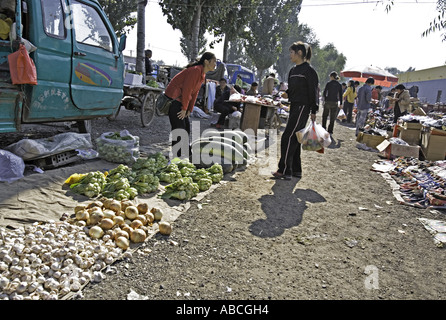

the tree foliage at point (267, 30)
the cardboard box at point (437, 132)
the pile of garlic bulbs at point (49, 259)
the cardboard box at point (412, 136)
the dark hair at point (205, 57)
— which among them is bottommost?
the pile of garlic bulbs at point (49, 259)

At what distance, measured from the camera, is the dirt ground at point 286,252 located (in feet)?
8.08

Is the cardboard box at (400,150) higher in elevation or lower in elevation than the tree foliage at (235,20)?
lower

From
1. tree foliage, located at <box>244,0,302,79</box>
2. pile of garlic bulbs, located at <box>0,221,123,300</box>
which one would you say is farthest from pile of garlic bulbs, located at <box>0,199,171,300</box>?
tree foliage, located at <box>244,0,302,79</box>

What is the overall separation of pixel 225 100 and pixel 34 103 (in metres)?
6.47

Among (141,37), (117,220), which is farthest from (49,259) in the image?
(141,37)

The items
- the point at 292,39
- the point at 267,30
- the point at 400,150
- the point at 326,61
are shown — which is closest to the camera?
the point at 400,150

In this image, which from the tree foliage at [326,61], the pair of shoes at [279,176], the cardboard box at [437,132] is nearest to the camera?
the pair of shoes at [279,176]

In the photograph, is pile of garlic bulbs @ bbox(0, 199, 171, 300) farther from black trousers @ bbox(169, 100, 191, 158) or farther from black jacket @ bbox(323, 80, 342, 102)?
black jacket @ bbox(323, 80, 342, 102)

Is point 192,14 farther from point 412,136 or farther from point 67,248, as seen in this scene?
point 67,248

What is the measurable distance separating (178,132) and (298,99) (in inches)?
81.8

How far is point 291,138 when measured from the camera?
5.50 metres

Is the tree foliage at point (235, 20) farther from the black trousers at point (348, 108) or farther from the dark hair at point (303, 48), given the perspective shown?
the dark hair at point (303, 48)

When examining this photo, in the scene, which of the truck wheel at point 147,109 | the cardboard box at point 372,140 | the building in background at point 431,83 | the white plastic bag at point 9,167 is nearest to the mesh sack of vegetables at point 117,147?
the white plastic bag at point 9,167
